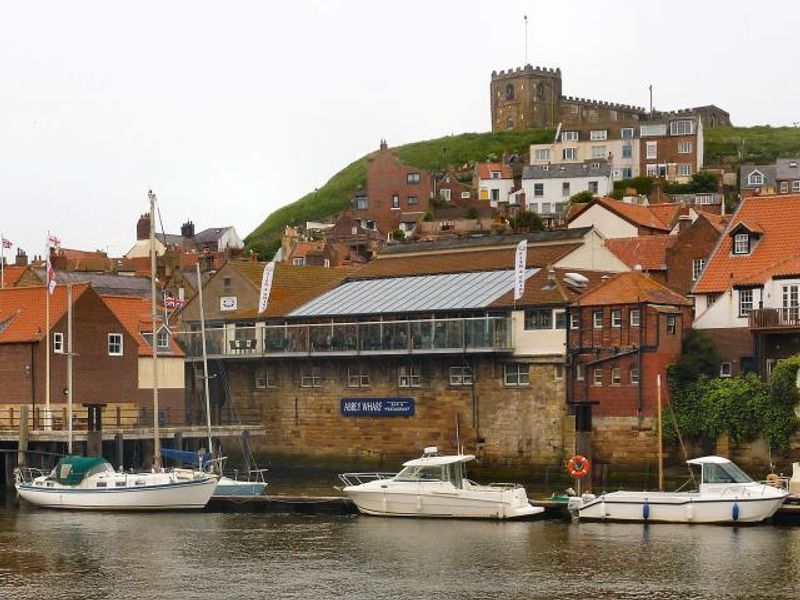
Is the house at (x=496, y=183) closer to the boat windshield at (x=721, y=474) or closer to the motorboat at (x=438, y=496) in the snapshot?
the motorboat at (x=438, y=496)

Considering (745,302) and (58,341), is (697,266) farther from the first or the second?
(58,341)

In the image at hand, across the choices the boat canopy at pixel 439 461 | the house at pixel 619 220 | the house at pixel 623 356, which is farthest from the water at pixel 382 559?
the house at pixel 619 220

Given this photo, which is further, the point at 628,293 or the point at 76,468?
the point at 628,293

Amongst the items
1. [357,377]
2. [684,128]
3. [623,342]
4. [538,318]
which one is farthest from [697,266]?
[684,128]

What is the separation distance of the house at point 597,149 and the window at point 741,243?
220 ft

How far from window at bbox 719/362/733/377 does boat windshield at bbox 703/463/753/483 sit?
14.9m

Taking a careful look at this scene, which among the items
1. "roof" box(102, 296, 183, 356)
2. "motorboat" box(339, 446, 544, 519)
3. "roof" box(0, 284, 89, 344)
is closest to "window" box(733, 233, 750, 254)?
"motorboat" box(339, 446, 544, 519)

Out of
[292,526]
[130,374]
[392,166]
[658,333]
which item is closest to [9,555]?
[292,526]

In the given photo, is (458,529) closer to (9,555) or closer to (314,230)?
(9,555)

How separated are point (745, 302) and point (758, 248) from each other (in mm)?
3891

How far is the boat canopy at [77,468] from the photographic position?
2339 inches

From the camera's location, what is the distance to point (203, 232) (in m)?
162

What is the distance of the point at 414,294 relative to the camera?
257 ft

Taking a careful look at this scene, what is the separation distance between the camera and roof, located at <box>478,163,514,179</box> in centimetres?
14312
